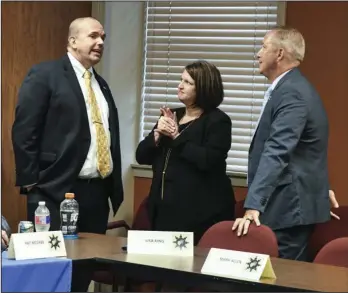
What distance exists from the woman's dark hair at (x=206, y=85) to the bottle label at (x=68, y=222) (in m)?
0.91

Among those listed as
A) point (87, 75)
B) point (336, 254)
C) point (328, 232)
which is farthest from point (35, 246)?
point (328, 232)

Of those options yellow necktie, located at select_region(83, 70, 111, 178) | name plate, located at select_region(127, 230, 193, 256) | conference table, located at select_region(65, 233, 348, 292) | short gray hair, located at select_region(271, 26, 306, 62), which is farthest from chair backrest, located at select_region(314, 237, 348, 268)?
yellow necktie, located at select_region(83, 70, 111, 178)

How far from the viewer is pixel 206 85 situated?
362 cm

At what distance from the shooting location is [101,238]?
3117mm

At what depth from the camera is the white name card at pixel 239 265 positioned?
2.31 m

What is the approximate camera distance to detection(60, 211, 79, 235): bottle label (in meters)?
3.10

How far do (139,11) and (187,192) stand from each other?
68.9 inches

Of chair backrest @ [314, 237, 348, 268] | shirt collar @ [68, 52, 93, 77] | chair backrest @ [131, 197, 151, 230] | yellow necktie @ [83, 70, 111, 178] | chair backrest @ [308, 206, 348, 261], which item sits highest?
shirt collar @ [68, 52, 93, 77]

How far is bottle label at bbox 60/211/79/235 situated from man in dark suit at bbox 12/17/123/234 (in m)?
0.30

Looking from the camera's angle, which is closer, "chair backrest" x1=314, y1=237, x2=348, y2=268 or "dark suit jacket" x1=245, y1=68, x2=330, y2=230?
"chair backrest" x1=314, y1=237, x2=348, y2=268

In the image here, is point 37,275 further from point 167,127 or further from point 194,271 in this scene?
point 167,127

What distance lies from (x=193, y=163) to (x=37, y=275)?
128 cm

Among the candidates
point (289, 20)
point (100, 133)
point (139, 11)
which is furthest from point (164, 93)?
point (100, 133)

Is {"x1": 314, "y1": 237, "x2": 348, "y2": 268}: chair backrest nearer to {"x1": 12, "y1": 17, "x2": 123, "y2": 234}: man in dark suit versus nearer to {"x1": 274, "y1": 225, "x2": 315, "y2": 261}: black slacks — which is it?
{"x1": 274, "y1": 225, "x2": 315, "y2": 261}: black slacks
